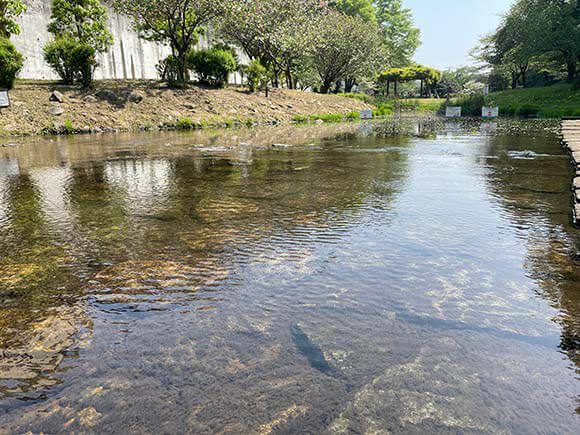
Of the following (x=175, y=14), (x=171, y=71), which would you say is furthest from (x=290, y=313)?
(x=171, y=71)

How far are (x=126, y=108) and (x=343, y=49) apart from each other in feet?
70.7

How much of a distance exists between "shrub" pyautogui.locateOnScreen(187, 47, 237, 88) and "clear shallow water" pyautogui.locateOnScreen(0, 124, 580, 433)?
2078 cm

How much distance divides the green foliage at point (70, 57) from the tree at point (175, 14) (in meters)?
3.50

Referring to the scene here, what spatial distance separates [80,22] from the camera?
65.4 ft

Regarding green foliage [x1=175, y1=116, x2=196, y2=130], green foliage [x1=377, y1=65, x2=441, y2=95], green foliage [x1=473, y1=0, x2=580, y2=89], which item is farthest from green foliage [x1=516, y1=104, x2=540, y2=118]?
green foliage [x1=377, y1=65, x2=441, y2=95]

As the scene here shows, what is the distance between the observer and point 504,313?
229cm

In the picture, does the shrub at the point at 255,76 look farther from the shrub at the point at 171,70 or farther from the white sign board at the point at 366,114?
the white sign board at the point at 366,114

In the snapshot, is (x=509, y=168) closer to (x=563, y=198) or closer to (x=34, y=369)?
(x=563, y=198)

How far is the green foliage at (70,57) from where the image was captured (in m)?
18.4

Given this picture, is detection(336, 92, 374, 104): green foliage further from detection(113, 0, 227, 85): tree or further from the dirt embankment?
detection(113, 0, 227, 85): tree

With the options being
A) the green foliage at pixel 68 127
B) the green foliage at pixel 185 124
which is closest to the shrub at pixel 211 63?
the green foliage at pixel 185 124

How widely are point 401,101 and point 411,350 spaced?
44719 millimetres

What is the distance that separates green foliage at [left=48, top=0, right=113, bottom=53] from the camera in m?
19.3

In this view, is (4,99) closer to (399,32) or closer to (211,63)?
(211,63)
